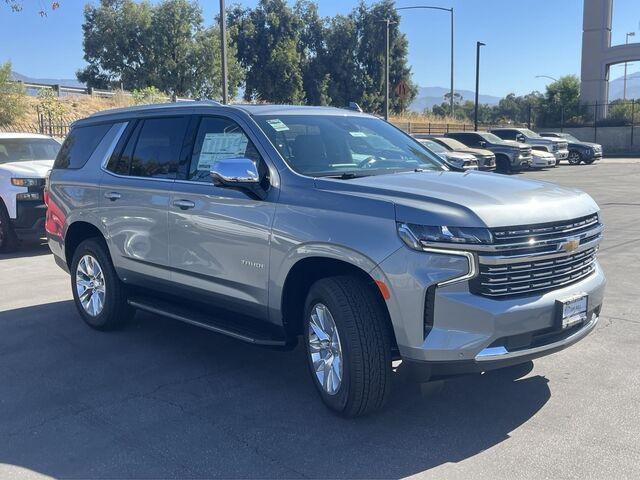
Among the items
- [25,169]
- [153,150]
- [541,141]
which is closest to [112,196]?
[153,150]

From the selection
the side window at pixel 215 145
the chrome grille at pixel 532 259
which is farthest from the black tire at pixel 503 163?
the chrome grille at pixel 532 259

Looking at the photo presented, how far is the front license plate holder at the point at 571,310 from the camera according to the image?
13.0ft

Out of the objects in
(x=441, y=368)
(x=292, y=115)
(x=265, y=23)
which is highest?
(x=265, y=23)

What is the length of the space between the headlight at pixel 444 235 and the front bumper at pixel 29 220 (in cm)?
815

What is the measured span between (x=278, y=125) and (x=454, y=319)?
2130 millimetres

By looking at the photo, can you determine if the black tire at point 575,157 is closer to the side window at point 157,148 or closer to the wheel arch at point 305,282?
the side window at point 157,148

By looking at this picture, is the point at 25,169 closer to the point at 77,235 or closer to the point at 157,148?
the point at 77,235

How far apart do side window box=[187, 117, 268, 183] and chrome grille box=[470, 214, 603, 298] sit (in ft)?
6.45

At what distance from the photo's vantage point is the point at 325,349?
4.34 metres

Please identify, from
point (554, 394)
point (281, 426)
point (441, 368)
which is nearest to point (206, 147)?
point (281, 426)

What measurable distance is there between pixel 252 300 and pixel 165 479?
1.50m

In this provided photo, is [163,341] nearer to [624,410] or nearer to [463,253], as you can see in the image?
[463,253]

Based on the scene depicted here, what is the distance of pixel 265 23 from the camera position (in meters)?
Answer: 57.7

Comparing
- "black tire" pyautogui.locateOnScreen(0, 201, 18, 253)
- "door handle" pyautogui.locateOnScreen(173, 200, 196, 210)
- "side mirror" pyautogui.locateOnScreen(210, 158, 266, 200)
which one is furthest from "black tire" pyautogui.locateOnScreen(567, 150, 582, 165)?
"side mirror" pyautogui.locateOnScreen(210, 158, 266, 200)
